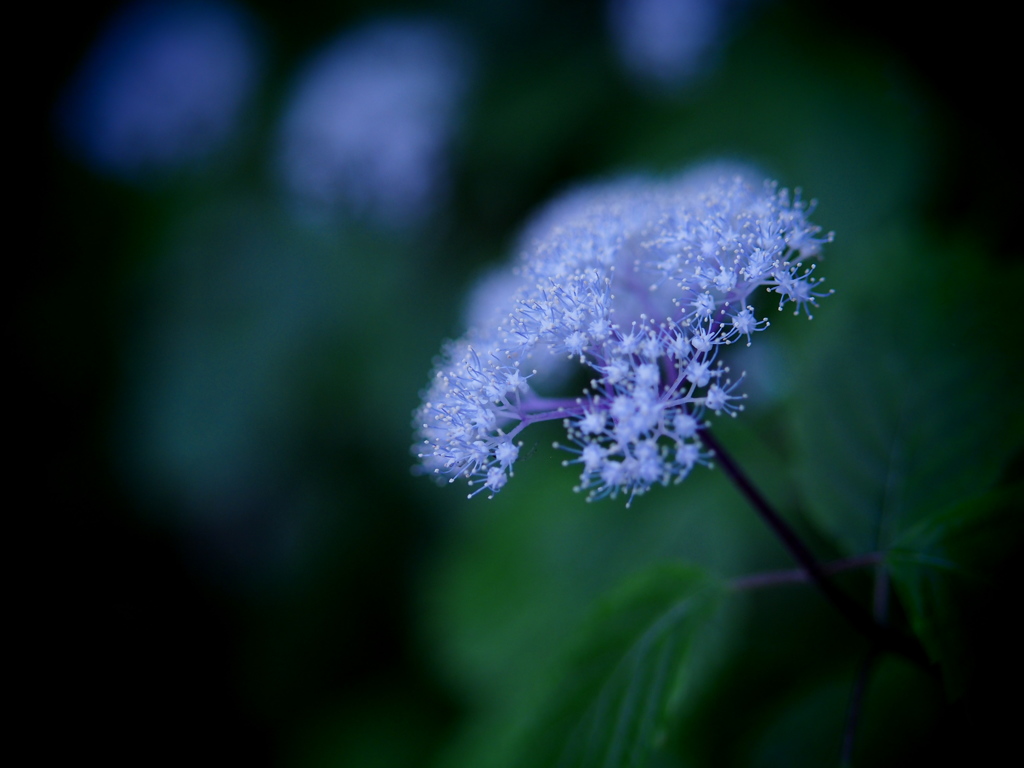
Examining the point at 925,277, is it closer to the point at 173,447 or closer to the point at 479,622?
the point at 479,622

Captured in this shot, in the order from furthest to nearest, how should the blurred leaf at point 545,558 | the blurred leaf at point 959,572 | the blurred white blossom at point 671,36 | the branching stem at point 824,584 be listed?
1. the blurred white blossom at point 671,36
2. the blurred leaf at point 545,558
3. the branching stem at point 824,584
4. the blurred leaf at point 959,572

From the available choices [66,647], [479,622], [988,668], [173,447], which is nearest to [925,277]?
[988,668]

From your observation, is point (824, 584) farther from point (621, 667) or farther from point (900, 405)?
point (900, 405)

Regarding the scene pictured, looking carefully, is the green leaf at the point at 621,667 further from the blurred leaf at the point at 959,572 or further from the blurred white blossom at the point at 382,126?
the blurred white blossom at the point at 382,126

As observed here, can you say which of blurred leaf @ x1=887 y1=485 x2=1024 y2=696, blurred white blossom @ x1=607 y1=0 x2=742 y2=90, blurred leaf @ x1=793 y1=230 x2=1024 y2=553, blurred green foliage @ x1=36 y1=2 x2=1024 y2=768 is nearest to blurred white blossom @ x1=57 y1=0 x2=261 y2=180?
blurred green foliage @ x1=36 y1=2 x2=1024 y2=768

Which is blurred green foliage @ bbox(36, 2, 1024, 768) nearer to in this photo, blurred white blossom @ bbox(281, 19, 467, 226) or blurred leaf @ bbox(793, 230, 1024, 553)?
blurred leaf @ bbox(793, 230, 1024, 553)

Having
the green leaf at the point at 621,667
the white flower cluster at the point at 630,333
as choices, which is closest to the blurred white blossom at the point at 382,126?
the white flower cluster at the point at 630,333

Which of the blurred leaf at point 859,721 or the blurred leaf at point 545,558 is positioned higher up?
the blurred leaf at point 545,558
